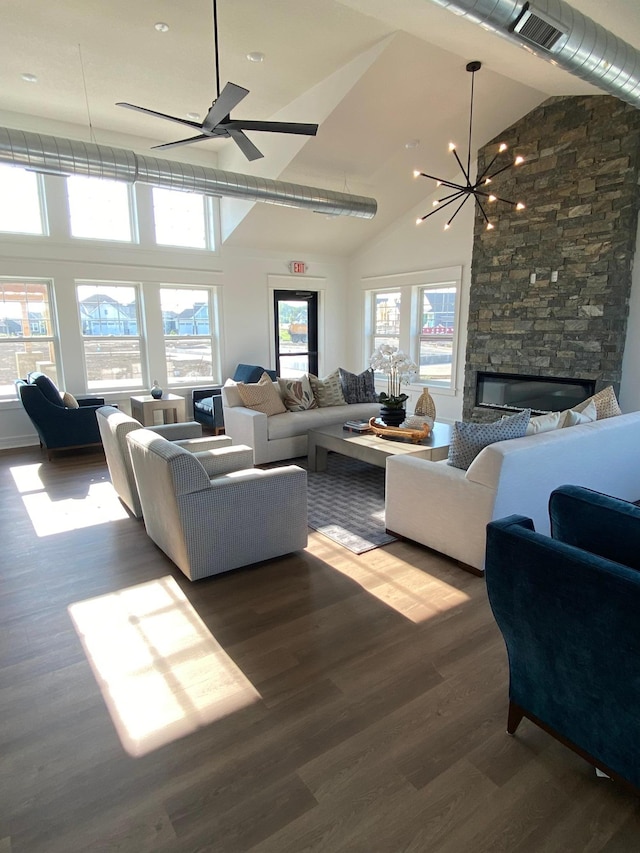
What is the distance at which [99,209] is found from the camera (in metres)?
6.51

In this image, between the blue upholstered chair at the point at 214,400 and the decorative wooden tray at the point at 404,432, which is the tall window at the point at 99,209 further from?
the decorative wooden tray at the point at 404,432

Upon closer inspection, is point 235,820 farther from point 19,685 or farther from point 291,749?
point 19,685

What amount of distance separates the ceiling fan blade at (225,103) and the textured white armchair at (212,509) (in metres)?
2.17

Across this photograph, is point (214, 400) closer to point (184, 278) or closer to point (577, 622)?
point (184, 278)

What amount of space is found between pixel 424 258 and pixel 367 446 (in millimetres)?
4399

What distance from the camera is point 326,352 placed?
8.88 metres

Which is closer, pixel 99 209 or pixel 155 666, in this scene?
pixel 155 666

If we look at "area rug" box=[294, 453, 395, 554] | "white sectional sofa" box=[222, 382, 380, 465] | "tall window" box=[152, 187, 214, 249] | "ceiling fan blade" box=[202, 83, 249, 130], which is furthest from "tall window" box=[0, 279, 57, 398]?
"ceiling fan blade" box=[202, 83, 249, 130]

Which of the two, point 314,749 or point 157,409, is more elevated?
point 157,409

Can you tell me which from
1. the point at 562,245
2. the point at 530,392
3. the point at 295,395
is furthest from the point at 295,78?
the point at 530,392

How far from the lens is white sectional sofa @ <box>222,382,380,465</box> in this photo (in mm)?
5176

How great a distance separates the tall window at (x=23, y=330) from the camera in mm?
6145

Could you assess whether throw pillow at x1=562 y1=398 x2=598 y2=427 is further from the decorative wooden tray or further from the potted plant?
the potted plant

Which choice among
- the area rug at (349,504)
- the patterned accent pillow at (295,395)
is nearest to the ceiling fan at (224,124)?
the patterned accent pillow at (295,395)
